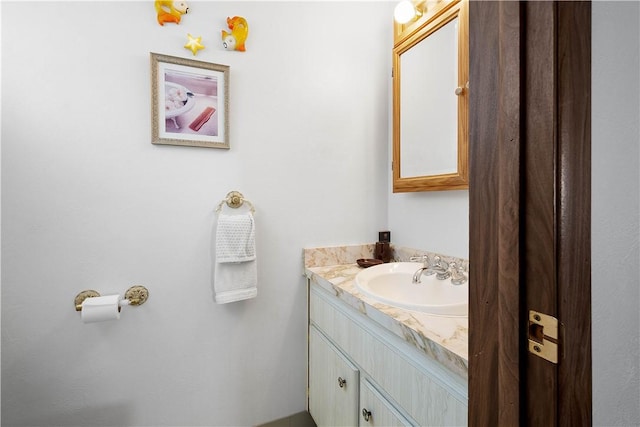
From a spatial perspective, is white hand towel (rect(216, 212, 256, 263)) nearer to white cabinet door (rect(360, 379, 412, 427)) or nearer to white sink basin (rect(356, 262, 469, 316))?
white sink basin (rect(356, 262, 469, 316))

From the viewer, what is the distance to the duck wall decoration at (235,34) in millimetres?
1208

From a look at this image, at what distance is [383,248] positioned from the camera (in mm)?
1515

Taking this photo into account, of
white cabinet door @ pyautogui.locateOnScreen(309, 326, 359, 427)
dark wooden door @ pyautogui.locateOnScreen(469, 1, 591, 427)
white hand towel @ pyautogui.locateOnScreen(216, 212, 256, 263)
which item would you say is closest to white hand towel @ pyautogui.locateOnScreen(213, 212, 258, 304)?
white hand towel @ pyautogui.locateOnScreen(216, 212, 256, 263)

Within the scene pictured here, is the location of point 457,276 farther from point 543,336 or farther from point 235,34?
point 235,34

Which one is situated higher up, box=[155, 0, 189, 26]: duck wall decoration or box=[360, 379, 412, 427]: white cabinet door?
box=[155, 0, 189, 26]: duck wall decoration

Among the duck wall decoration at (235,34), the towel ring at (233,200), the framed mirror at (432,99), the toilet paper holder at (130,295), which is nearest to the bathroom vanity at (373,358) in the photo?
the towel ring at (233,200)

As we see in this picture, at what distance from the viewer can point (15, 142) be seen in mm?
973

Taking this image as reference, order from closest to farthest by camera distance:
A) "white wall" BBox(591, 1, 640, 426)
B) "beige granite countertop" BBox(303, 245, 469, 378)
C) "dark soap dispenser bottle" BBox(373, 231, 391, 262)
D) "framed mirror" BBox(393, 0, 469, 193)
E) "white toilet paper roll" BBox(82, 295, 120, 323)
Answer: "white wall" BBox(591, 1, 640, 426)
"beige granite countertop" BBox(303, 245, 469, 378)
"white toilet paper roll" BBox(82, 295, 120, 323)
"framed mirror" BBox(393, 0, 469, 193)
"dark soap dispenser bottle" BBox(373, 231, 391, 262)

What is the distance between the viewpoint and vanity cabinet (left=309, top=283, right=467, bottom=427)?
67 centimetres

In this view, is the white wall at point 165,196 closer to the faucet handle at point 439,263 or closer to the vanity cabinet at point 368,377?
the vanity cabinet at point 368,377

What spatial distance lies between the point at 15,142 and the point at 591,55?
149 centimetres

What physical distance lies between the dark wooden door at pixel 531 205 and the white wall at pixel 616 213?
2 centimetres

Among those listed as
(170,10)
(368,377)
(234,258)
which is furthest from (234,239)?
(170,10)

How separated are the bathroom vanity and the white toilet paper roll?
2.46 feet
